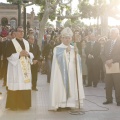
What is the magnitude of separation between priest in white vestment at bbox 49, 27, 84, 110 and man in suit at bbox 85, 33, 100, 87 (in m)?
4.70

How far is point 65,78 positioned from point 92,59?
5.29 meters

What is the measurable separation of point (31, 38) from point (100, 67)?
11.9 feet

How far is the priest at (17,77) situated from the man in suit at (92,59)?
195 inches

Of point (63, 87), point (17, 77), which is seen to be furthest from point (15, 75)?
point (63, 87)

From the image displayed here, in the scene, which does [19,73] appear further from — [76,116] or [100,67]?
[100,67]

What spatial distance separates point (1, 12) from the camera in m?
75.8

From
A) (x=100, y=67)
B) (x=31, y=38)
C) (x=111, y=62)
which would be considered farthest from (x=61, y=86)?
(x=100, y=67)

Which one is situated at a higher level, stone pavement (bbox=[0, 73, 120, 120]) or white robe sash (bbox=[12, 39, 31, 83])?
white robe sash (bbox=[12, 39, 31, 83])

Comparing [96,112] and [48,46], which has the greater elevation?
[48,46]

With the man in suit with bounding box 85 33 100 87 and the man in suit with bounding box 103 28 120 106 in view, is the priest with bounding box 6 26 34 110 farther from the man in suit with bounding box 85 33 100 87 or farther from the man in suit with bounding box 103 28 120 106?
the man in suit with bounding box 85 33 100 87

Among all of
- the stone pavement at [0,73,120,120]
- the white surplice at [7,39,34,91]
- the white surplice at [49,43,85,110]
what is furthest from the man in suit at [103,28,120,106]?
the white surplice at [7,39,34,91]

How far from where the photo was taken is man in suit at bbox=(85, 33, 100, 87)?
14.9 meters

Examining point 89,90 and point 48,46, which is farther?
point 48,46

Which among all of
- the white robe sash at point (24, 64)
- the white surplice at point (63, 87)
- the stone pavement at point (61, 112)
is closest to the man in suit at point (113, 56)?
the stone pavement at point (61, 112)
